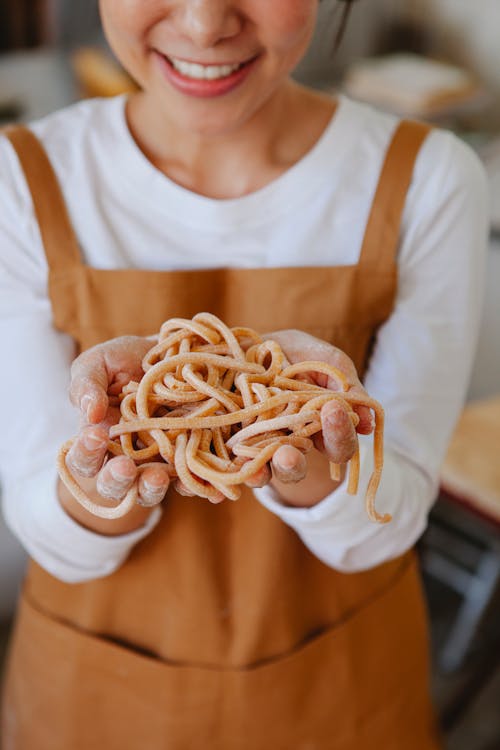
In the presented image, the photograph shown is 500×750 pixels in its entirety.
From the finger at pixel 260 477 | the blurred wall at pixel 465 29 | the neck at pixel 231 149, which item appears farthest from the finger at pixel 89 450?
the blurred wall at pixel 465 29

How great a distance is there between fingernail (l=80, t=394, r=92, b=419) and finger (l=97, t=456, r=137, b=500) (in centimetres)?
4

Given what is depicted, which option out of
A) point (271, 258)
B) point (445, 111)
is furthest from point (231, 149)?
point (445, 111)

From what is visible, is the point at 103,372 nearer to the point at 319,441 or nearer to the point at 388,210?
the point at 319,441

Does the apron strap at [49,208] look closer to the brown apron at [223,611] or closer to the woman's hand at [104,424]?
the brown apron at [223,611]

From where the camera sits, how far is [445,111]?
237cm

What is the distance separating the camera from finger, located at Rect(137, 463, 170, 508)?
564mm

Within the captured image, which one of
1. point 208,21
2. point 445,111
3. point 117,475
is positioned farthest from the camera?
point 445,111

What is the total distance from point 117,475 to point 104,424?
0.24 ft

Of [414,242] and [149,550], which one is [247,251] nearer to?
[414,242]

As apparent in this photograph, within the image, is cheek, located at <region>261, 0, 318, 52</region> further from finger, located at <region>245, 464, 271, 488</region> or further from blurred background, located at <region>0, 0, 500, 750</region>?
blurred background, located at <region>0, 0, 500, 750</region>

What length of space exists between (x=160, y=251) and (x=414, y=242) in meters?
0.25

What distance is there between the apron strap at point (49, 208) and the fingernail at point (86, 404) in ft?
0.89

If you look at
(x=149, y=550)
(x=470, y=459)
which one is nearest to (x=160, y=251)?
(x=149, y=550)

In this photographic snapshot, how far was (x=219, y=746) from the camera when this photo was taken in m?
0.95
